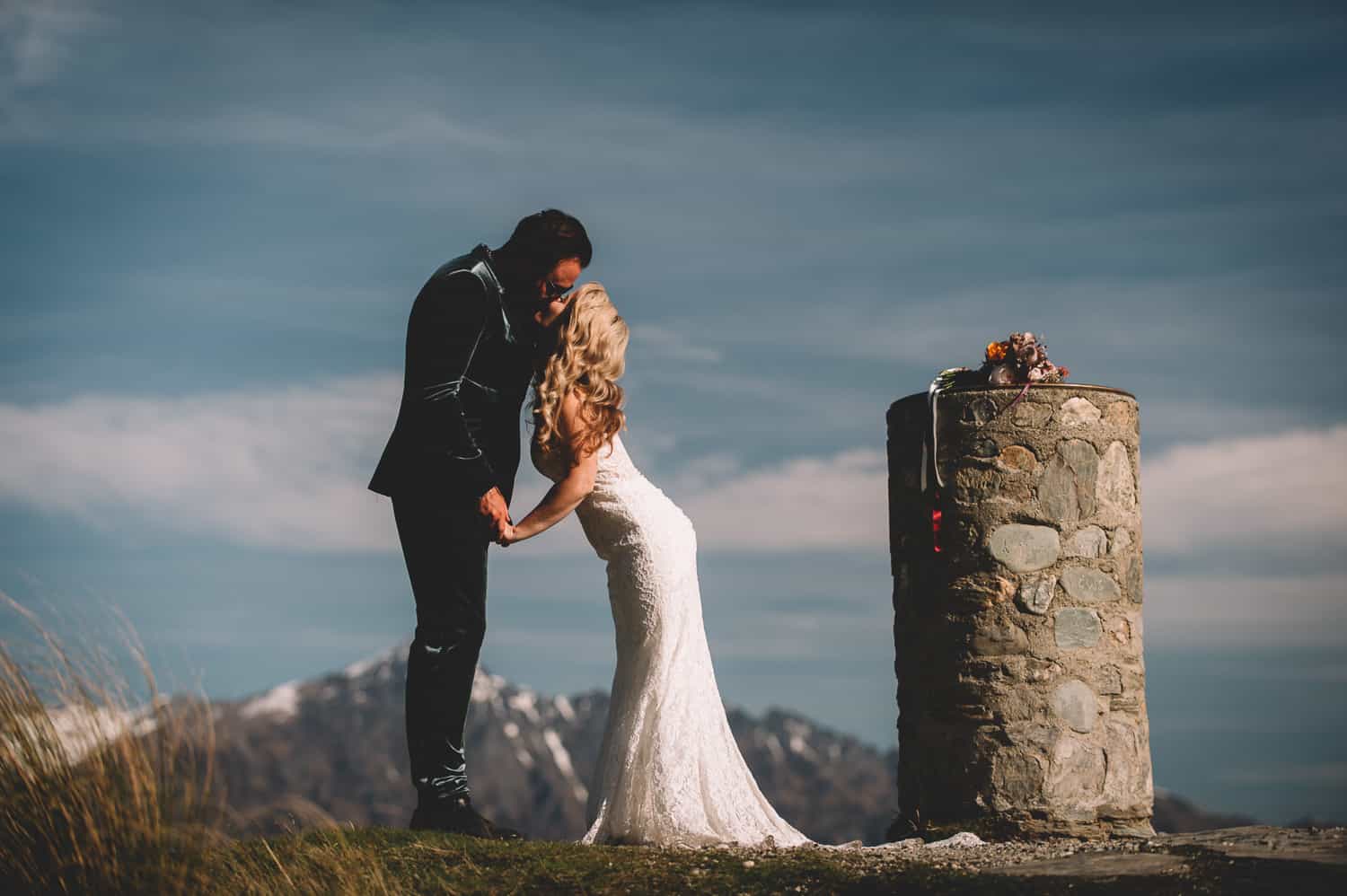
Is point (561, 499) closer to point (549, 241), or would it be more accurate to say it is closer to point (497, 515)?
point (497, 515)

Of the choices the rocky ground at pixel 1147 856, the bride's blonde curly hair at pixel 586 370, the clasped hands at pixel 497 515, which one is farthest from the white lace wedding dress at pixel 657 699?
the rocky ground at pixel 1147 856

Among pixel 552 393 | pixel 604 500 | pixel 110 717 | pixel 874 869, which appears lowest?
pixel 874 869

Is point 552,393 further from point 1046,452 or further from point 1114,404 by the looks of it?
point 1114,404

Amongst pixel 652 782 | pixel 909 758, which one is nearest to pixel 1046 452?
pixel 909 758

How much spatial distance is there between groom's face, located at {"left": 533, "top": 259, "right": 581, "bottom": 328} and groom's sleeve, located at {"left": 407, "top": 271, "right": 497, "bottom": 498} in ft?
1.02

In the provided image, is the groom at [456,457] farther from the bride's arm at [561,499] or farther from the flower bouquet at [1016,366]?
the flower bouquet at [1016,366]

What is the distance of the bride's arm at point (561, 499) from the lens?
6.99m

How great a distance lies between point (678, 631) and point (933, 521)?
1.98m

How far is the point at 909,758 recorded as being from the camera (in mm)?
8539

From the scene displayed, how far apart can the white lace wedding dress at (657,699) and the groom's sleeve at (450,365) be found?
0.47 m

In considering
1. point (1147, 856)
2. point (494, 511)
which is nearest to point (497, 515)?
point (494, 511)

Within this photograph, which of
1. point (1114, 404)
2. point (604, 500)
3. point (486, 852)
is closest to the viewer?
point (486, 852)

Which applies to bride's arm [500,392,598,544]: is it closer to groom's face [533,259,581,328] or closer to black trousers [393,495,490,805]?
black trousers [393,495,490,805]

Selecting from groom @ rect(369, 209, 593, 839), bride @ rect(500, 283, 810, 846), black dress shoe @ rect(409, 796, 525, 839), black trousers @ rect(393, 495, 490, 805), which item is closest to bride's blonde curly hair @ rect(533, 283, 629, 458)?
bride @ rect(500, 283, 810, 846)
